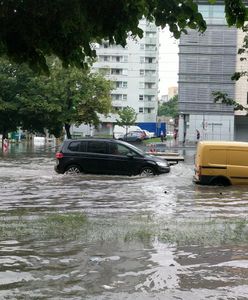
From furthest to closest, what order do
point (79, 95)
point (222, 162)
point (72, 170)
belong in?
point (79, 95) → point (72, 170) → point (222, 162)

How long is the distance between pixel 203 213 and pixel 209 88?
62.8 metres

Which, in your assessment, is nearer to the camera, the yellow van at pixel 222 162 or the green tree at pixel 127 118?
the yellow van at pixel 222 162

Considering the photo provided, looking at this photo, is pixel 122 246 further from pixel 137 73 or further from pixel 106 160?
pixel 137 73

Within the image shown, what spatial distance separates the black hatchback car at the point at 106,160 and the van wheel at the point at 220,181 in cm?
413

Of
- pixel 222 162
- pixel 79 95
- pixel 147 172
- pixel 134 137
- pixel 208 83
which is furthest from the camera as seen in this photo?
pixel 208 83

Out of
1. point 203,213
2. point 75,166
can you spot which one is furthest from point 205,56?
point 203,213

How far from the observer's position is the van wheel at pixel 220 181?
19.4 metres

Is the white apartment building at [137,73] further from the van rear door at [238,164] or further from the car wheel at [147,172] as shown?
the van rear door at [238,164]

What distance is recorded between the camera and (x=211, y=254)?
811 centimetres

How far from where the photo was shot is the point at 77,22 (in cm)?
606

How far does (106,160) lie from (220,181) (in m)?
5.55

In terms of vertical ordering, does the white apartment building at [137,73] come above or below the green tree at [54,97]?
above

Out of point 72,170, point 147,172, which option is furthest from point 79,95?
point 147,172

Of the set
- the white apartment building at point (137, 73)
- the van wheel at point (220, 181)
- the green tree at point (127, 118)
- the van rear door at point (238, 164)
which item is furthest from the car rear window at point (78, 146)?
the white apartment building at point (137, 73)
